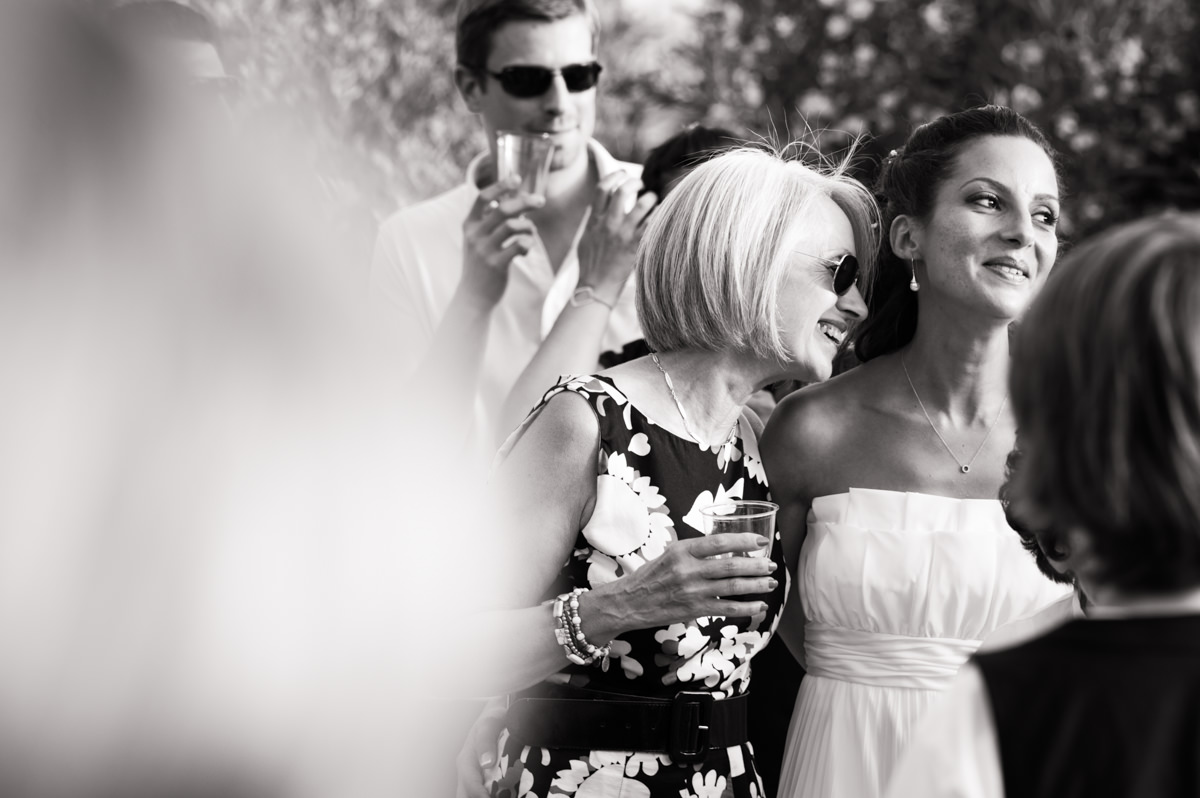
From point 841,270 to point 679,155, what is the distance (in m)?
1.28

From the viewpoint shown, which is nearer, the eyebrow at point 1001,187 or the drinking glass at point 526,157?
the eyebrow at point 1001,187

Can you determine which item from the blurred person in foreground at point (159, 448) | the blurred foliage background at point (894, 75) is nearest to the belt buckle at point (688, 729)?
the blurred person in foreground at point (159, 448)

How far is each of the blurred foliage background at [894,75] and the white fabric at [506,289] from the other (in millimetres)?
1855

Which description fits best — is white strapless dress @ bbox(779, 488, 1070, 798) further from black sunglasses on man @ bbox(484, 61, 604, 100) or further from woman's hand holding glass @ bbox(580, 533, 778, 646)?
black sunglasses on man @ bbox(484, 61, 604, 100)

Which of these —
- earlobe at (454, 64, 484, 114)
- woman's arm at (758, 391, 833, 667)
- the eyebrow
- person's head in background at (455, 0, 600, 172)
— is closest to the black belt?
woman's arm at (758, 391, 833, 667)

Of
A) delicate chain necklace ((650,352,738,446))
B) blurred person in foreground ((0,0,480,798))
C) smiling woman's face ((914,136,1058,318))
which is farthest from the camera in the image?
smiling woman's face ((914,136,1058,318))

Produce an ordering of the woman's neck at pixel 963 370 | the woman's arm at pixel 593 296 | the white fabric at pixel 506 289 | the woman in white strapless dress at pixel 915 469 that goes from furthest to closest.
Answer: the white fabric at pixel 506 289, the woman's arm at pixel 593 296, the woman's neck at pixel 963 370, the woman in white strapless dress at pixel 915 469

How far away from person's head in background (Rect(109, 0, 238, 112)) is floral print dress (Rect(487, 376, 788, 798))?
1.89 metres

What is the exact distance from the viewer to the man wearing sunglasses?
3.63 meters

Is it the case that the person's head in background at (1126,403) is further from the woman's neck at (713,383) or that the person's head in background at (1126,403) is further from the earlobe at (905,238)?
the earlobe at (905,238)

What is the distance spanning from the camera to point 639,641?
8.43ft

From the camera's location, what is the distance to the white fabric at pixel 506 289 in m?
4.03

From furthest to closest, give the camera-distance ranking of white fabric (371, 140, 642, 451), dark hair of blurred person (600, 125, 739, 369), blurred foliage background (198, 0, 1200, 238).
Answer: blurred foliage background (198, 0, 1200, 238) → white fabric (371, 140, 642, 451) → dark hair of blurred person (600, 125, 739, 369)

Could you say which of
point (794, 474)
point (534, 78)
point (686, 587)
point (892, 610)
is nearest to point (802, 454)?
point (794, 474)
